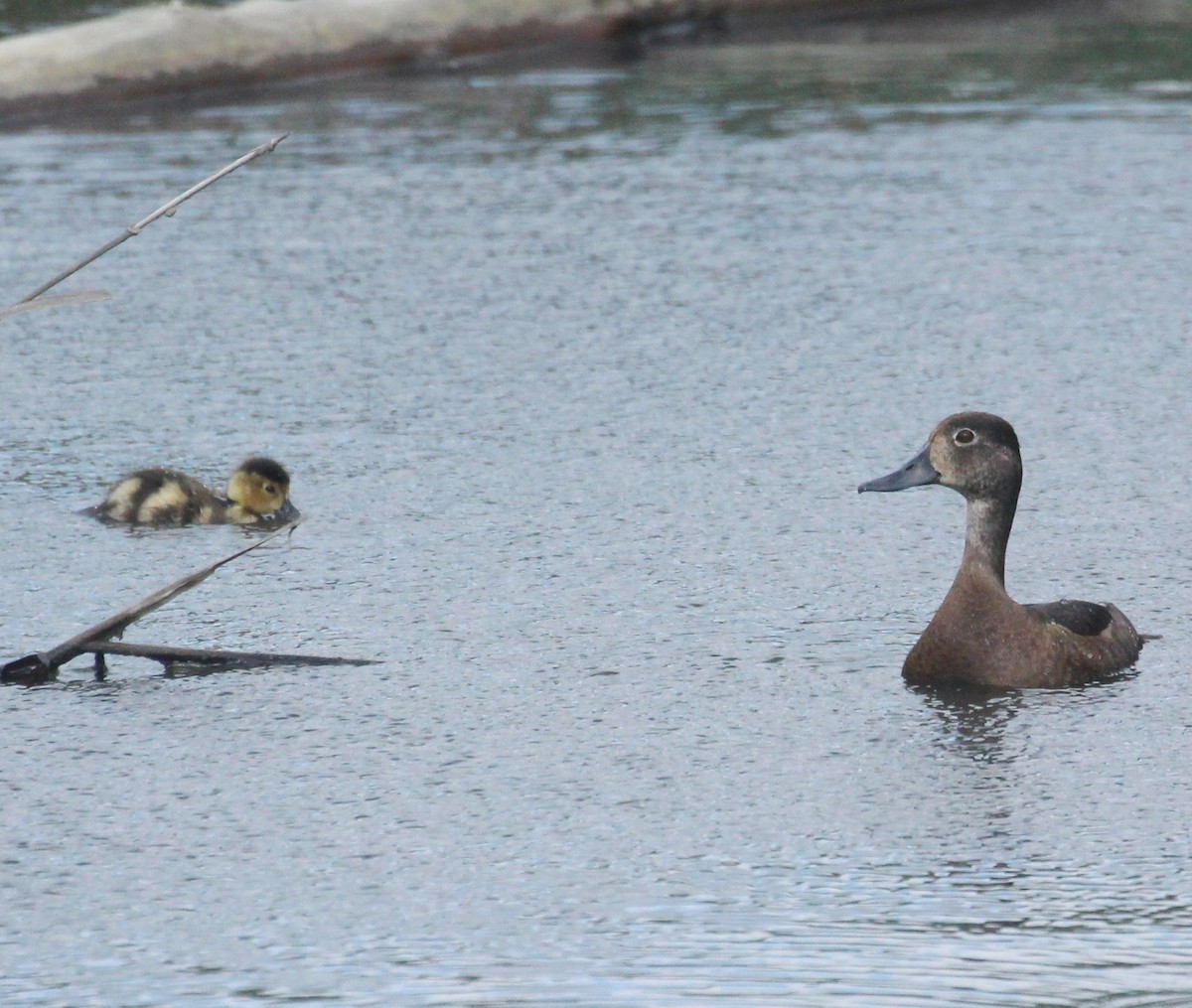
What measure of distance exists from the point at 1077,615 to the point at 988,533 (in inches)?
11.4

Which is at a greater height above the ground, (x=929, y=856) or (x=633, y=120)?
(x=633, y=120)

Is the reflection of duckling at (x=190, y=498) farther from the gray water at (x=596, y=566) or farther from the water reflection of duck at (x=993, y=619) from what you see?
the water reflection of duck at (x=993, y=619)

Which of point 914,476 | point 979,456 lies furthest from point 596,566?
point 979,456

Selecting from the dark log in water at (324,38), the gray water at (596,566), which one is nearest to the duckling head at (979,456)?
the gray water at (596,566)

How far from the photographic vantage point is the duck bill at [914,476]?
6.32 meters

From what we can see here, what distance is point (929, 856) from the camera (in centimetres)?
486

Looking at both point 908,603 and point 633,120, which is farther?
point 633,120

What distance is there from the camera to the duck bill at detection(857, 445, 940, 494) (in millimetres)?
6320

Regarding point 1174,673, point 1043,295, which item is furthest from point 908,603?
point 1043,295

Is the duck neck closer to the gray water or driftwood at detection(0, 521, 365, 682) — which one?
the gray water

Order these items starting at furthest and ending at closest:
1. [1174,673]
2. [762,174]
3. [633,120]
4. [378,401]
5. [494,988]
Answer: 1. [633,120]
2. [762,174]
3. [378,401]
4. [1174,673]
5. [494,988]

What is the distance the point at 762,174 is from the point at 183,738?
8111 mm

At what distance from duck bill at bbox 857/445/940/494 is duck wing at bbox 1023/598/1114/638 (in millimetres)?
420

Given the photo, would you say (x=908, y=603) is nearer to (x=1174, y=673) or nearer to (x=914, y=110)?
(x=1174, y=673)
